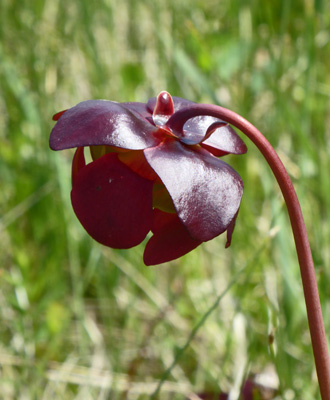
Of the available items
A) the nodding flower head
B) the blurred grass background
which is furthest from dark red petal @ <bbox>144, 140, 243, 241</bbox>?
the blurred grass background

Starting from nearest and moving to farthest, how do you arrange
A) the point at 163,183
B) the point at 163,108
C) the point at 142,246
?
the point at 163,183
the point at 163,108
the point at 142,246

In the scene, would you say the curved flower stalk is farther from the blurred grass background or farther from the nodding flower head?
the blurred grass background

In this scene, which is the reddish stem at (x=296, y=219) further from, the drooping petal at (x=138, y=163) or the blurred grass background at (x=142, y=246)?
the blurred grass background at (x=142, y=246)

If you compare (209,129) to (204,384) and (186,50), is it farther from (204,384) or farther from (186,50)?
(186,50)

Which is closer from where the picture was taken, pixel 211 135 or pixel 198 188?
pixel 198 188

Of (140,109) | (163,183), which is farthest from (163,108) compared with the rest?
(163,183)

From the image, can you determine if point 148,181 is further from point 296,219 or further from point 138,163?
point 296,219

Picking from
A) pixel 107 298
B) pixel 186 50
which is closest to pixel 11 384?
pixel 107 298

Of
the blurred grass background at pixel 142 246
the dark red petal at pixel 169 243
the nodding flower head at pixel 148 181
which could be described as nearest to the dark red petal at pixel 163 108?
the nodding flower head at pixel 148 181
